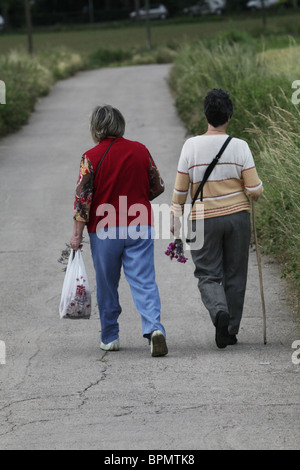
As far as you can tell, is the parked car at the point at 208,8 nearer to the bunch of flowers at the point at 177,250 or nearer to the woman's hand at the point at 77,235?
the bunch of flowers at the point at 177,250

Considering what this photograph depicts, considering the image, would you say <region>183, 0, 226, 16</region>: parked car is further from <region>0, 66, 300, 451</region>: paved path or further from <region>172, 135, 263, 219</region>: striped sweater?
<region>172, 135, 263, 219</region>: striped sweater

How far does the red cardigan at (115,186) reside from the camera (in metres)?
6.36

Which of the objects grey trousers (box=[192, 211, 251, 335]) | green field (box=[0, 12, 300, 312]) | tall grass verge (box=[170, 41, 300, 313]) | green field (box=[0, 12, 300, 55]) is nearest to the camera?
grey trousers (box=[192, 211, 251, 335])

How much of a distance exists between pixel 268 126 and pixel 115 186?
618 centimetres

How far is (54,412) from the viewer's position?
5320 mm

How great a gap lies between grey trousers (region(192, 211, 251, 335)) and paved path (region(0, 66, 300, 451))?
35 cm

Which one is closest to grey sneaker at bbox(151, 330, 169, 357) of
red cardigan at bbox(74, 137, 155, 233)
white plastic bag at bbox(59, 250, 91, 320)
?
white plastic bag at bbox(59, 250, 91, 320)

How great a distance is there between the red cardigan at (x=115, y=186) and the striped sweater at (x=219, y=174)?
28 cm

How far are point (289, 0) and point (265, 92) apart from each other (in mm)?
75707

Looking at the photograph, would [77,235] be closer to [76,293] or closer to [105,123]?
[76,293]

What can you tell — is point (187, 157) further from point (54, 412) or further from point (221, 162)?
point (54, 412)

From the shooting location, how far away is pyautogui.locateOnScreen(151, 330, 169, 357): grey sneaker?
646 centimetres

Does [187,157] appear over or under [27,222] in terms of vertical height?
over
